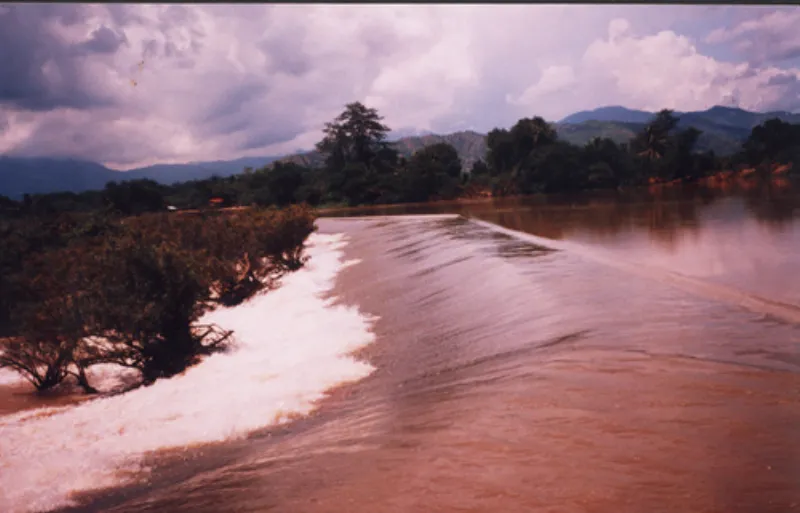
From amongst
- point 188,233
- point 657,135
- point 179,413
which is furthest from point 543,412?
point 657,135

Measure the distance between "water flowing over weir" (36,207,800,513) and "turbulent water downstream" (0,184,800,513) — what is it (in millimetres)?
14

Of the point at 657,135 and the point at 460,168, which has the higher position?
the point at 657,135

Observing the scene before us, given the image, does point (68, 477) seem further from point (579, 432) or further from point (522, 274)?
point (522, 274)

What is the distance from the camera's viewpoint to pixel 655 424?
317 centimetres

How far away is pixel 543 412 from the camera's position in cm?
347

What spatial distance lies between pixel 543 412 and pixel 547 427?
202 mm

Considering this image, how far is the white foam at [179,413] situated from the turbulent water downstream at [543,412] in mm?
90

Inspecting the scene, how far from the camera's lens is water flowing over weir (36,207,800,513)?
267 centimetres

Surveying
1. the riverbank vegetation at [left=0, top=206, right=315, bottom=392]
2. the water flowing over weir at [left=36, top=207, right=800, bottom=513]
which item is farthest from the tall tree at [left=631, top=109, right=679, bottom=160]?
the riverbank vegetation at [left=0, top=206, right=315, bottom=392]

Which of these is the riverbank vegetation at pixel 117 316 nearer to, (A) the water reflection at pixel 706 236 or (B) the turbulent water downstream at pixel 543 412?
(B) the turbulent water downstream at pixel 543 412

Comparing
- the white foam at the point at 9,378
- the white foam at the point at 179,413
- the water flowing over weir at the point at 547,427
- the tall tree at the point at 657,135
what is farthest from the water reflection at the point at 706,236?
the tall tree at the point at 657,135

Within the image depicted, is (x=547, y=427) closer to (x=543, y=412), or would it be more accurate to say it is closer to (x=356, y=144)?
(x=543, y=412)

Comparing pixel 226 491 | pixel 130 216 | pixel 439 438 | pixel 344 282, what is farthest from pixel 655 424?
pixel 130 216

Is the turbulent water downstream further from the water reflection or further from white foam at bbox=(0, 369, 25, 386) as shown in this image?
white foam at bbox=(0, 369, 25, 386)
